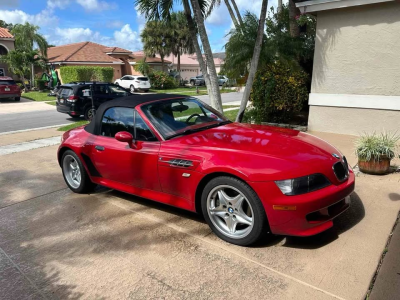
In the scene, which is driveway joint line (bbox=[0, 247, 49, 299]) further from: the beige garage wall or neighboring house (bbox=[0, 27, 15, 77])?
neighboring house (bbox=[0, 27, 15, 77])

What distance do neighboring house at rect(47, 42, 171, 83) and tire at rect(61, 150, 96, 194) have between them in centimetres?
2951

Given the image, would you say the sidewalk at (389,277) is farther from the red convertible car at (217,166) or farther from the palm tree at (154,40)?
the palm tree at (154,40)

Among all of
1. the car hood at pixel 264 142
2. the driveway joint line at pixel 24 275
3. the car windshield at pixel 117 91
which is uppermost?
the car windshield at pixel 117 91

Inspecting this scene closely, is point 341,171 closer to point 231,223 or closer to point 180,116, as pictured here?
point 231,223

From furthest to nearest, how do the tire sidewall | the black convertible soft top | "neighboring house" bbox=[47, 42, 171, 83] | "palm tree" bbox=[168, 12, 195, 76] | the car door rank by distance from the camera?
"palm tree" bbox=[168, 12, 195, 76] < "neighboring house" bbox=[47, 42, 171, 83] < the tire sidewall < the black convertible soft top < the car door

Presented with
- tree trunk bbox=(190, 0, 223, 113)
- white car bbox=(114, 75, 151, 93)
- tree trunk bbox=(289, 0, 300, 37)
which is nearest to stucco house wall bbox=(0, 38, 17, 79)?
white car bbox=(114, 75, 151, 93)

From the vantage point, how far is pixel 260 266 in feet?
9.34

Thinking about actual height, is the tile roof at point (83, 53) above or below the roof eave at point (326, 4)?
above

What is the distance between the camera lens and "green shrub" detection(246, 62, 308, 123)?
8.26 metres

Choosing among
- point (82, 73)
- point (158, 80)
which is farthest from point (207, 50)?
point (158, 80)

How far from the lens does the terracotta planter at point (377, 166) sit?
4.89 metres

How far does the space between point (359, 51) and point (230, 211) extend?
5845 millimetres

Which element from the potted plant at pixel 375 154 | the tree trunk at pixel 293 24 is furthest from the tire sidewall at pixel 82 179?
the tree trunk at pixel 293 24

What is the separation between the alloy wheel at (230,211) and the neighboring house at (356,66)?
545 cm
